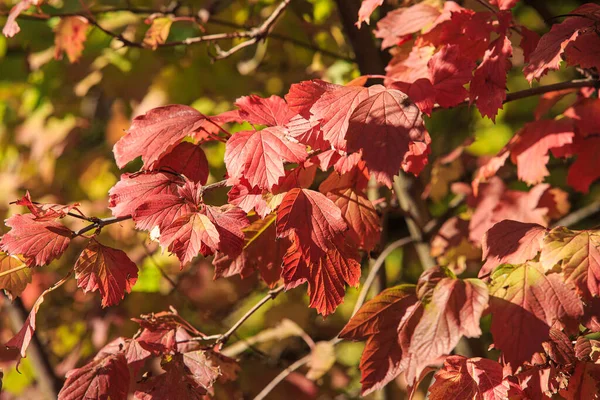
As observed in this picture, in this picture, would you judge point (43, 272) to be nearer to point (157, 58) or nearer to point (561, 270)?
point (157, 58)

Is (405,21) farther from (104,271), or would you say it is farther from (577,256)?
(104,271)

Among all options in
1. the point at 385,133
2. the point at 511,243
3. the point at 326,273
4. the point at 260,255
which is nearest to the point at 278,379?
the point at 260,255

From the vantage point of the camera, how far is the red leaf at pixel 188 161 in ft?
3.30

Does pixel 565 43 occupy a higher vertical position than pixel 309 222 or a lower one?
higher

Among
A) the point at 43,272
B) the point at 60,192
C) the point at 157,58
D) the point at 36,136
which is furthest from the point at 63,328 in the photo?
the point at 157,58

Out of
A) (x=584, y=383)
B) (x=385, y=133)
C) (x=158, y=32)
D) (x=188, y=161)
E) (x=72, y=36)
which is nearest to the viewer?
(x=385, y=133)

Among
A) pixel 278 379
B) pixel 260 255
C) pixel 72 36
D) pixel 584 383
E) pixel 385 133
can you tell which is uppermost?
pixel 385 133

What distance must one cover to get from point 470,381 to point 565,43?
499 mm

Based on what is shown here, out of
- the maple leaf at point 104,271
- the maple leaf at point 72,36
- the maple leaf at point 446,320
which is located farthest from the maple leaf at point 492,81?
the maple leaf at point 72,36

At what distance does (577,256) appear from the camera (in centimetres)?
83

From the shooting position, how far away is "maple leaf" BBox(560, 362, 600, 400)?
877 mm

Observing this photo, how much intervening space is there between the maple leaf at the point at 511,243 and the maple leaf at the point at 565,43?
0.22 metres

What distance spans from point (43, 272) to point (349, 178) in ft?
6.51

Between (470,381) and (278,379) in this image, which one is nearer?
(470,381)
